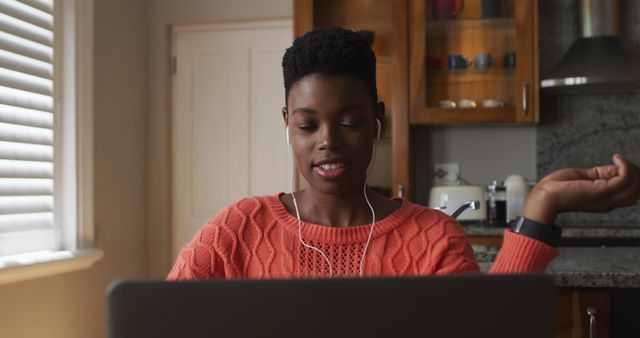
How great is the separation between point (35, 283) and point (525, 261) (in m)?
2.68

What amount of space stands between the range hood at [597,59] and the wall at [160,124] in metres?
1.87

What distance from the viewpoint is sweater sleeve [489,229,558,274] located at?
2.39ft

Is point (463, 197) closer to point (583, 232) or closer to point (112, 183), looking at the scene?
point (583, 232)

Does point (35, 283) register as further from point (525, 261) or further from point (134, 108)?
point (525, 261)

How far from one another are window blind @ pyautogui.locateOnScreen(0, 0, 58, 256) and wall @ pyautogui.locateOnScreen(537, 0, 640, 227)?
2.33 metres

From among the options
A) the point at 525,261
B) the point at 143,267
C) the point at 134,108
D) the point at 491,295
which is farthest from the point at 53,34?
the point at 491,295

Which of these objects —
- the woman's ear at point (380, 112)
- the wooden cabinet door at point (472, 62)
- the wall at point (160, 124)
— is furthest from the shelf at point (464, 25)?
the woman's ear at point (380, 112)

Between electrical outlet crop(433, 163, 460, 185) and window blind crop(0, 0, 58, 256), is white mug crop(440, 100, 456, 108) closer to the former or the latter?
electrical outlet crop(433, 163, 460, 185)

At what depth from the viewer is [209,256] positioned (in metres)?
1.04

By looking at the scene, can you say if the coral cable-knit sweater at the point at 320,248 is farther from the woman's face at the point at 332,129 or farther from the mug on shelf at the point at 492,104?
the mug on shelf at the point at 492,104

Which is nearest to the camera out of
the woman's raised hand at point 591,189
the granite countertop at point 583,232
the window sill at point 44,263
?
the woman's raised hand at point 591,189

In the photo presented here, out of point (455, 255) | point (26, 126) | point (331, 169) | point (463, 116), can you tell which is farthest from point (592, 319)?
point (26, 126)

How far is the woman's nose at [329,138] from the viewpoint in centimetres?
99

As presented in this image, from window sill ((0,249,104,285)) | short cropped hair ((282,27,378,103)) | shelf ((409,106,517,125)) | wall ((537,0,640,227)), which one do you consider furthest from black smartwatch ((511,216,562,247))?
wall ((537,0,640,227))
